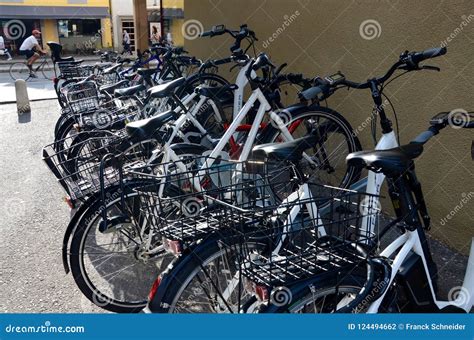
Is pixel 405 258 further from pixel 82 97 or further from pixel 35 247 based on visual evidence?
pixel 82 97

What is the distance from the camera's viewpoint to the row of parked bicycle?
163 cm

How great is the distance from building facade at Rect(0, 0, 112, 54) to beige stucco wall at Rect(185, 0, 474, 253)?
24.3 metres

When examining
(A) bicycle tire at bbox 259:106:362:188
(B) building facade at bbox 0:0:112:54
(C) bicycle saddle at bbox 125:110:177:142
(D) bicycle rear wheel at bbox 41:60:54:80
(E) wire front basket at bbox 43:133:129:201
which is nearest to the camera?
(C) bicycle saddle at bbox 125:110:177:142

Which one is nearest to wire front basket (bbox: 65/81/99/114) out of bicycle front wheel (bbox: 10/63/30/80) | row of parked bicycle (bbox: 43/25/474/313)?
row of parked bicycle (bbox: 43/25/474/313)

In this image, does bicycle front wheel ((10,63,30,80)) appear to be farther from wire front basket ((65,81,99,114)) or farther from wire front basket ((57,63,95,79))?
wire front basket ((65,81,99,114))

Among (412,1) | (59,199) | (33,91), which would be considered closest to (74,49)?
(33,91)

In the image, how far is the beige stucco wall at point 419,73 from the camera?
2.91m

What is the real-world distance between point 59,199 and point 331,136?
2866 millimetres

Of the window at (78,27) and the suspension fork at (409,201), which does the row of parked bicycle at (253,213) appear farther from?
the window at (78,27)

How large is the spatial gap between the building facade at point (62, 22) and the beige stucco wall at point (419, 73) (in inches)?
958

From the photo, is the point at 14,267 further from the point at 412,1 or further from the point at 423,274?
the point at 412,1

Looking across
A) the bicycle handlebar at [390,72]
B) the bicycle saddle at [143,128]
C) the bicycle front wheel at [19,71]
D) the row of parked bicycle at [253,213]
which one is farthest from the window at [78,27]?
the bicycle handlebar at [390,72]

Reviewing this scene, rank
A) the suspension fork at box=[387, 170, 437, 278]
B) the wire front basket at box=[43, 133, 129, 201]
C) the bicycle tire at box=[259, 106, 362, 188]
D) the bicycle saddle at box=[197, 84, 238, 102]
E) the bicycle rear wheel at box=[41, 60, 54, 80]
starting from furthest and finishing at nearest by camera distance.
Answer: the bicycle rear wheel at box=[41, 60, 54, 80] < the bicycle saddle at box=[197, 84, 238, 102] < the bicycle tire at box=[259, 106, 362, 188] < the wire front basket at box=[43, 133, 129, 201] < the suspension fork at box=[387, 170, 437, 278]

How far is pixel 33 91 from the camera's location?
38.2 feet
